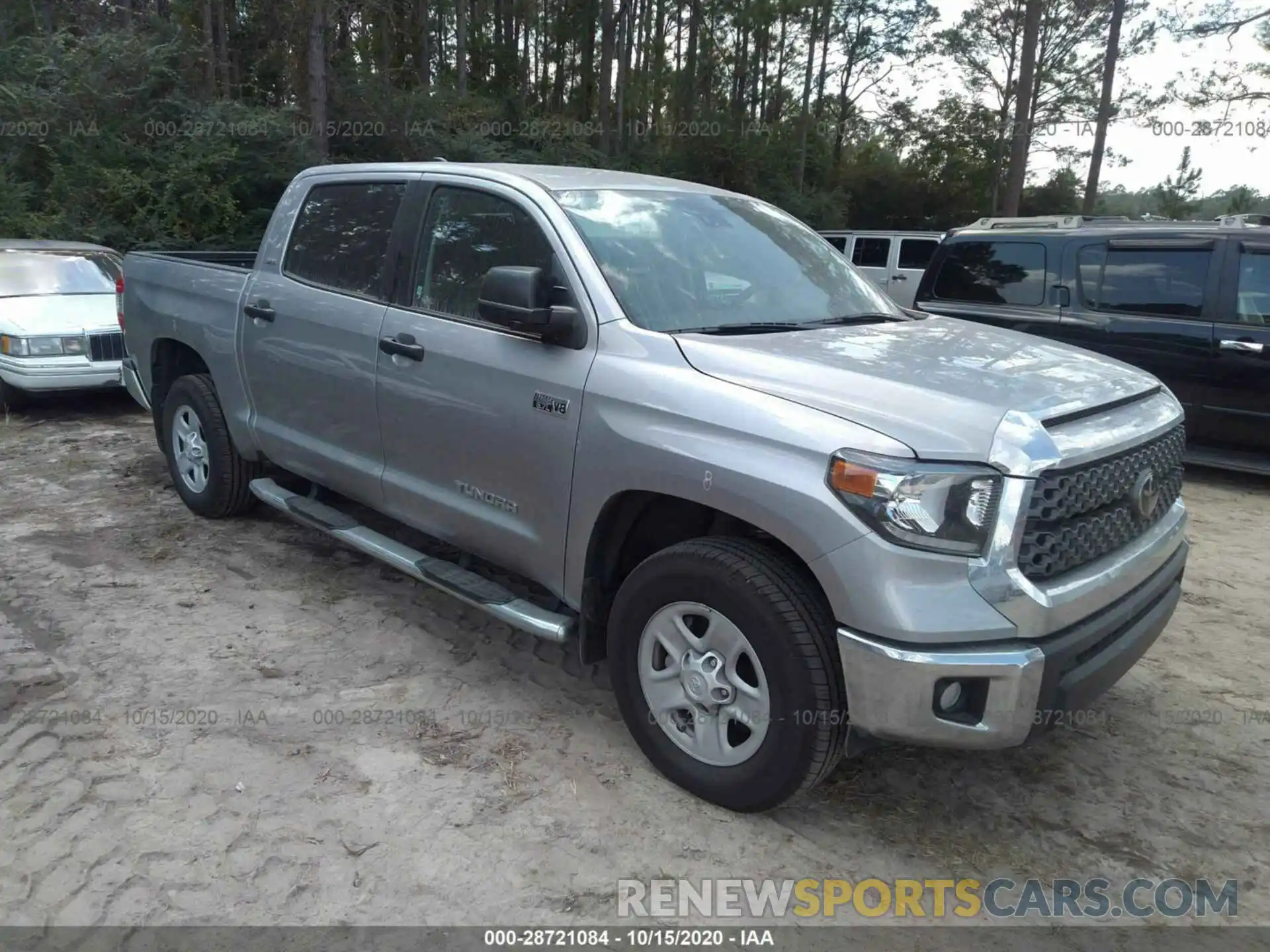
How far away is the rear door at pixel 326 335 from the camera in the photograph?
418 cm

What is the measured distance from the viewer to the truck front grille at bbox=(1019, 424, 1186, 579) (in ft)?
8.45

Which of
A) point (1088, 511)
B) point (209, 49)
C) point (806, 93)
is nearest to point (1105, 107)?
point (806, 93)

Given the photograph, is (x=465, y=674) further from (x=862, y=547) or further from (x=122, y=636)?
(x=862, y=547)

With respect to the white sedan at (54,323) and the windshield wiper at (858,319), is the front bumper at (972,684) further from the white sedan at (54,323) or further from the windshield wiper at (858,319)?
the white sedan at (54,323)

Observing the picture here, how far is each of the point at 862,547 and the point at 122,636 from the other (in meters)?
3.25

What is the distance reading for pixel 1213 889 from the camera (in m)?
2.75

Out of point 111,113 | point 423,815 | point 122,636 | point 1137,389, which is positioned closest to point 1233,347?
point 1137,389

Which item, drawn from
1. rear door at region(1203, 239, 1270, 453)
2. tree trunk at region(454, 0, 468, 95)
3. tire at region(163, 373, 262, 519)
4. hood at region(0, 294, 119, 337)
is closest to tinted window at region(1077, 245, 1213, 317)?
rear door at region(1203, 239, 1270, 453)

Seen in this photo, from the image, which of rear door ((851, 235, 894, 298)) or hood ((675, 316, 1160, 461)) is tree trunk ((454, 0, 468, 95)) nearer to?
rear door ((851, 235, 894, 298))

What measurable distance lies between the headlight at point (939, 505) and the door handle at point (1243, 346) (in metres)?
5.33

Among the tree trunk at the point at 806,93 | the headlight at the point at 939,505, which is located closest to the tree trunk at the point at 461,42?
the tree trunk at the point at 806,93

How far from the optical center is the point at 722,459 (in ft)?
9.23

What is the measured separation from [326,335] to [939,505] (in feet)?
9.52

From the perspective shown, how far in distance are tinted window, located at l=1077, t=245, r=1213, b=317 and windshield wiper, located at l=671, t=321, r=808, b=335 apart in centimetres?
489
